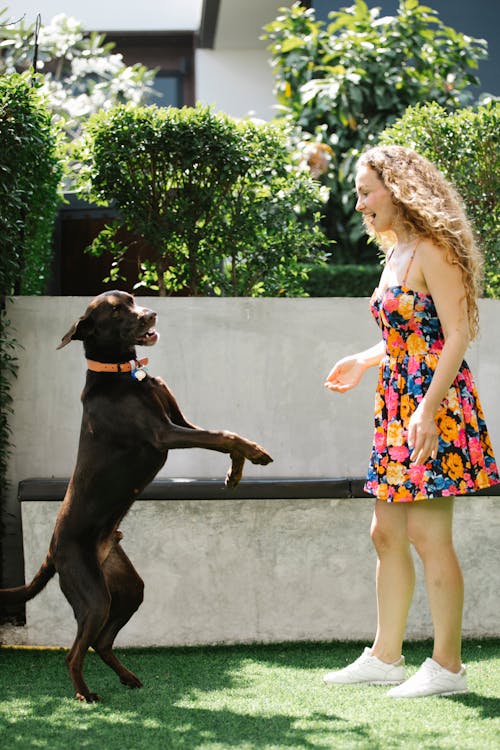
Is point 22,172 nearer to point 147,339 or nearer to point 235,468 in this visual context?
point 147,339

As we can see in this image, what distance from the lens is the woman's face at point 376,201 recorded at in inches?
141

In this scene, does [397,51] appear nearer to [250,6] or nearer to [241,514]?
[250,6]

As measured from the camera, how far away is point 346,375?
3.86 metres

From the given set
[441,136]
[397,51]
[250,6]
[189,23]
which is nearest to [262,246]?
[441,136]

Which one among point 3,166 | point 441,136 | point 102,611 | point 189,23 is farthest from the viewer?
point 189,23

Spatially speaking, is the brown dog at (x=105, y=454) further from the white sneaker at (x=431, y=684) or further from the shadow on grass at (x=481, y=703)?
the shadow on grass at (x=481, y=703)

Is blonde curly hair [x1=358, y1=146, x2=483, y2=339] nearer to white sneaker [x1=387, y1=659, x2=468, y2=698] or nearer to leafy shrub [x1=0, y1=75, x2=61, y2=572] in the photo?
white sneaker [x1=387, y1=659, x2=468, y2=698]

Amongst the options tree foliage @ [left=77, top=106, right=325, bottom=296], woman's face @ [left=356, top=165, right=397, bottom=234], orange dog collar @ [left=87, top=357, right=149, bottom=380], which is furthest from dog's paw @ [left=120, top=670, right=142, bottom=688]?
tree foliage @ [left=77, top=106, right=325, bottom=296]

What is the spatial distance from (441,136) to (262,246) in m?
1.12

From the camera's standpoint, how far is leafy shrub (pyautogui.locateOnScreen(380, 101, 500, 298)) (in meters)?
5.49

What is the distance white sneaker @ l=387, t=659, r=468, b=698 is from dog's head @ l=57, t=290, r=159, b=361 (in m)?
1.42

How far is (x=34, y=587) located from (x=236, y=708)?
2.75ft

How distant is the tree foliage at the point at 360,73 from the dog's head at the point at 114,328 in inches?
214

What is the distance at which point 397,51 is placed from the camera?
29.2 feet
